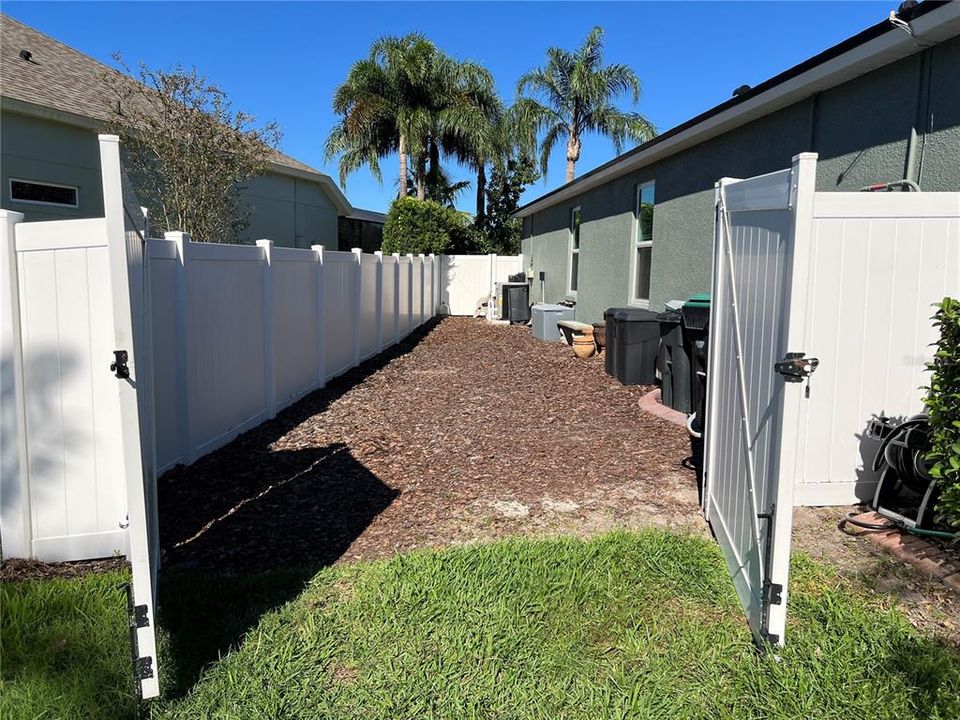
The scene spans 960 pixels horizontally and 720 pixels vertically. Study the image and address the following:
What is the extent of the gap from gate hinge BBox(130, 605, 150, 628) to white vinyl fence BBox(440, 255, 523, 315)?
21.5 metres

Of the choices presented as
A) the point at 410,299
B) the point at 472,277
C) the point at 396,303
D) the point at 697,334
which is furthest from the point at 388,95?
the point at 697,334

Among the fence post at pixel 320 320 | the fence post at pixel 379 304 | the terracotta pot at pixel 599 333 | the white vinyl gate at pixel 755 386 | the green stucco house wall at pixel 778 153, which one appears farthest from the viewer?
the fence post at pixel 379 304

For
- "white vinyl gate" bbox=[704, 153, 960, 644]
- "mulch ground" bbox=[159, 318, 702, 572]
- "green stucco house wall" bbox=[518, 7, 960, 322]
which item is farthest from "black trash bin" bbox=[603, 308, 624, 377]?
"white vinyl gate" bbox=[704, 153, 960, 644]

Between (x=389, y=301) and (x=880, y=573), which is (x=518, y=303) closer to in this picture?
(x=389, y=301)

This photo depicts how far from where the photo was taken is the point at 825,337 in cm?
466

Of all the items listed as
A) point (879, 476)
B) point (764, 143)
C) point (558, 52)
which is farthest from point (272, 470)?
point (558, 52)

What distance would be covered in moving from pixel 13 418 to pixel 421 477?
111 inches

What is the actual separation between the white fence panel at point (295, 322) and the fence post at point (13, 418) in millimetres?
3583

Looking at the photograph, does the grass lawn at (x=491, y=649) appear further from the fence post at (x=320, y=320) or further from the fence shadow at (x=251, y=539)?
the fence post at (x=320, y=320)

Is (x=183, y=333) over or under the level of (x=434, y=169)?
under

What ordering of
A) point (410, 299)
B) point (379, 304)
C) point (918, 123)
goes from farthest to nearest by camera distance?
point (410, 299) → point (379, 304) → point (918, 123)

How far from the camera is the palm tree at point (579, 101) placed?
27.8 metres

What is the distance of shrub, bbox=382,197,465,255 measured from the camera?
2320 cm

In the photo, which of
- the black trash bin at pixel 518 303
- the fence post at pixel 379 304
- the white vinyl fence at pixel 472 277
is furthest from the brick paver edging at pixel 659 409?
the white vinyl fence at pixel 472 277
